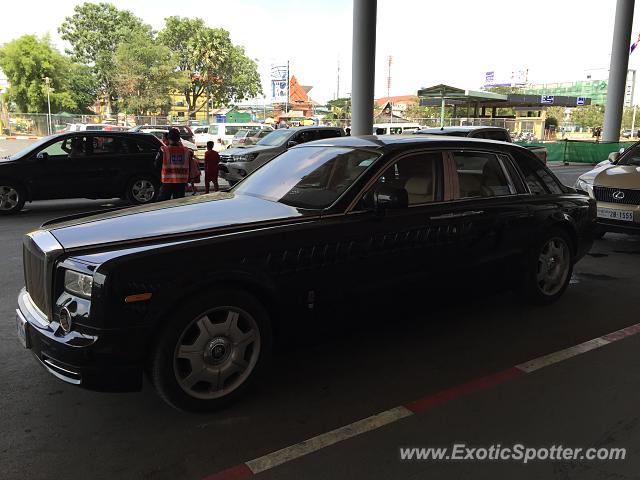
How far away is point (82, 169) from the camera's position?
11.0 meters

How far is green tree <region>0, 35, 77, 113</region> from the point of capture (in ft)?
175

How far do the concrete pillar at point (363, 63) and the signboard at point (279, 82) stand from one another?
4661cm

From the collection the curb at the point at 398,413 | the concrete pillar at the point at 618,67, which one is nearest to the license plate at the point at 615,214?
the curb at the point at 398,413

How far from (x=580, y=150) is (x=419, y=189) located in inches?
983

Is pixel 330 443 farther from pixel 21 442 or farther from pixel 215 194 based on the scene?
pixel 215 194

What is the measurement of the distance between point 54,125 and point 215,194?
4156cm

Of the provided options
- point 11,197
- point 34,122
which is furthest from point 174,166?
point 34,122

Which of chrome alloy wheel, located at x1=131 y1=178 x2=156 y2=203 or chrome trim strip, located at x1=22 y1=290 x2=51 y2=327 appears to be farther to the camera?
chrome alloy wheel, located at x1=131 y1=178 x2=156 y2=203

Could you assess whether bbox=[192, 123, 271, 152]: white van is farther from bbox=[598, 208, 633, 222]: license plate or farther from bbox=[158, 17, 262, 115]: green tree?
bbox=[158, 17, 262, 115]: green tree

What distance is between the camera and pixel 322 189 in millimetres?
4020

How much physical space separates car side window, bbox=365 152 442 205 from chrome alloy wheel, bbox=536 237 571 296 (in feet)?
5.00

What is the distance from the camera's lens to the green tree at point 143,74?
5256 cm

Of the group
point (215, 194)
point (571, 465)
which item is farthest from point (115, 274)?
point (571, 465)

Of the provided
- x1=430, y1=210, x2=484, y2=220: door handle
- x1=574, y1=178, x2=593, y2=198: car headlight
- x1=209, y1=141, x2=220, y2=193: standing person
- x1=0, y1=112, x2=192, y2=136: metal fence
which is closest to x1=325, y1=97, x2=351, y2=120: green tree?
x1=0, y1=112, x2=192, y2=136: metal fence
